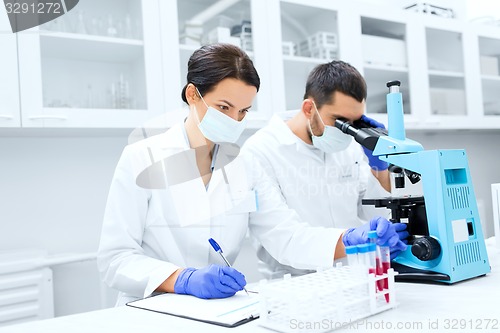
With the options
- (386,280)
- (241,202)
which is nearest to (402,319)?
(386,280)

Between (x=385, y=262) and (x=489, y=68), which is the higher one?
(x=489, y=68)

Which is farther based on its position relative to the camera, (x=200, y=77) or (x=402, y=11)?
(x=402, y=11)

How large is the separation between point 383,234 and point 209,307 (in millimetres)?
445

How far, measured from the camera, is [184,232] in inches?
53.7

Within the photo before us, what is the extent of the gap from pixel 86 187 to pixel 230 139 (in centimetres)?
109

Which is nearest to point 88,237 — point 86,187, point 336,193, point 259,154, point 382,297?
point 86,187

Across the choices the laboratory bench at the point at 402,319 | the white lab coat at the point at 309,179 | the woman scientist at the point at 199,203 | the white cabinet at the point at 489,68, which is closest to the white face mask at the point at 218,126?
the woman scientist at the point at 199,203

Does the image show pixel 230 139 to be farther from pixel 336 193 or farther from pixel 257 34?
pixel 257 34

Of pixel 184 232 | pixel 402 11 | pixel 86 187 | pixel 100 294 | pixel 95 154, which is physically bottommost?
pixel 100 294

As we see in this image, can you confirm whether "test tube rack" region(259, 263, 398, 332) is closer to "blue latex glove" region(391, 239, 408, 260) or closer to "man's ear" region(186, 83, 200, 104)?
"blue latex glove" region(391, 239, 408, 260)

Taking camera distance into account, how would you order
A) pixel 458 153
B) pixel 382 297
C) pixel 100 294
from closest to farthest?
pixel 382 297 → pixel 458 153 → pixel 100 294

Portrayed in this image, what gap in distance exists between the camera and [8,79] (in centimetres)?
173

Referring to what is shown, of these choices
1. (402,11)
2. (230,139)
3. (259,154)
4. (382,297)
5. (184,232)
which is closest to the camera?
(382,297)

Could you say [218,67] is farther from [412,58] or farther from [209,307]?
[412,58]
